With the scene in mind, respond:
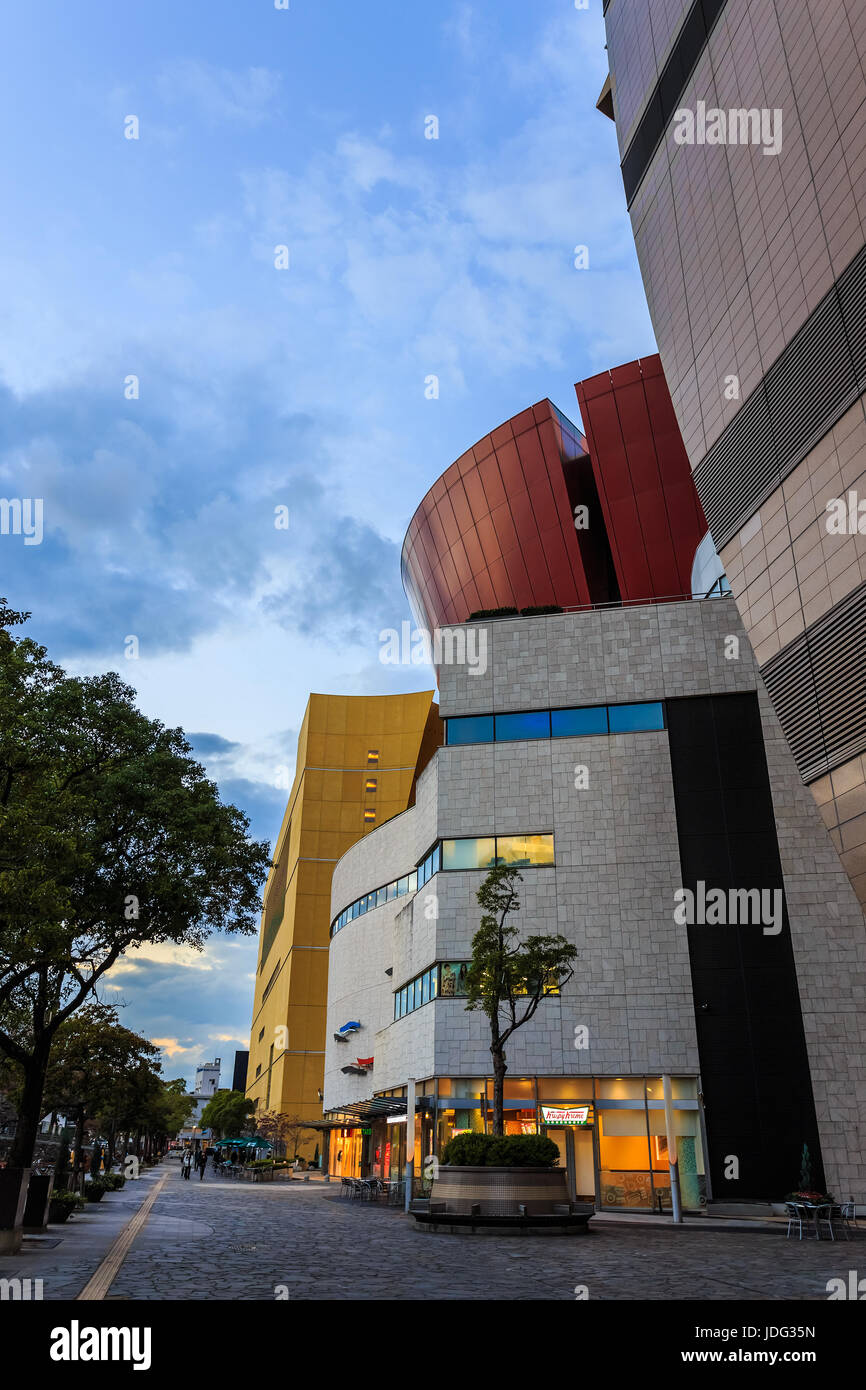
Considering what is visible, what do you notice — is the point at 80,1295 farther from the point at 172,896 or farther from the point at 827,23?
the point at 827,23

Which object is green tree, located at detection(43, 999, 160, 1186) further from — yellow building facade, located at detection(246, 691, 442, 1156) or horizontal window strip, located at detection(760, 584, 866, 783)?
yellow building facade, located at detection(246, 691, 442, 1156)

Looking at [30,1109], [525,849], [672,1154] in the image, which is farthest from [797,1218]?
[30,1109]

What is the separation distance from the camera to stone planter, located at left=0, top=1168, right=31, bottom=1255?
13587 millimetres

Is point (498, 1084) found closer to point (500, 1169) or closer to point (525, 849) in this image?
point (500, 1169)

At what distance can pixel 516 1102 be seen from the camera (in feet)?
94.1

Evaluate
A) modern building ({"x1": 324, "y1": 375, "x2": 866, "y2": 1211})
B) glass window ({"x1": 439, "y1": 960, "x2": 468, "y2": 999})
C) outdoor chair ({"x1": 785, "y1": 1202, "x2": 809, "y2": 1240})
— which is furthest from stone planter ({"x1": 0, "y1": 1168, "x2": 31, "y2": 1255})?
glass window ({"x1": 439, "y1": 960, "x2": 468, "y2": 999})

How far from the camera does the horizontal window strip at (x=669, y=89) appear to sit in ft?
88.5

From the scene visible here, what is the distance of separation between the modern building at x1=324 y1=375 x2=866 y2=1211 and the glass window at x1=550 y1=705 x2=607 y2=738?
6cm

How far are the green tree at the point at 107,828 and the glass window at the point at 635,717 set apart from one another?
14.7 metres

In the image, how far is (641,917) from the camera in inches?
1161

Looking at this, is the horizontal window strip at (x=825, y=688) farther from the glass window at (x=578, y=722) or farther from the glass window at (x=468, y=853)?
the glass window at (x=468, y=853)
